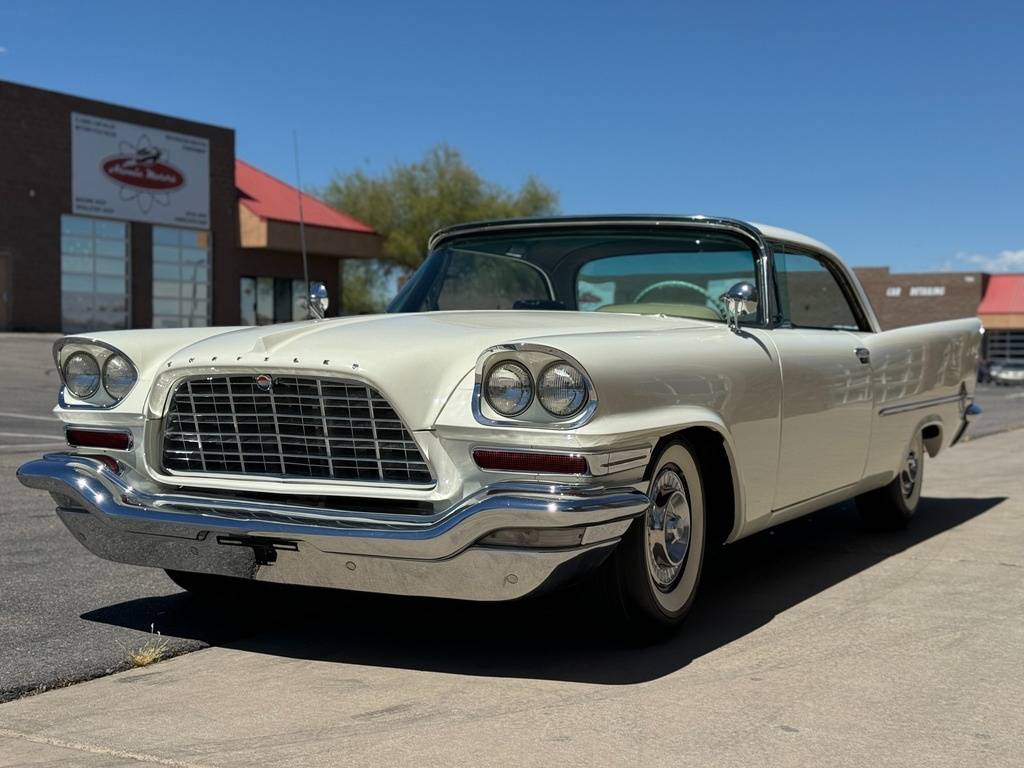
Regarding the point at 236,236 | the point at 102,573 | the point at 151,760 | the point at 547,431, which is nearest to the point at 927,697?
the point at 547,431

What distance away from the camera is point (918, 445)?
272 inches

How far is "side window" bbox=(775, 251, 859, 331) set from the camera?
5.54 m

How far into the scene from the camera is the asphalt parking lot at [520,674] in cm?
314

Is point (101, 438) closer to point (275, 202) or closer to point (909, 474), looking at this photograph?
point (909, 474)

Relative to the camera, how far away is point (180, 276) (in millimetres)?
34500

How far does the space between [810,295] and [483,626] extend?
2462 mm

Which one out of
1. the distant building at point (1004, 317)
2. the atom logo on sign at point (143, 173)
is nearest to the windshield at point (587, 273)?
the atom logo on sign at point (143, 173)

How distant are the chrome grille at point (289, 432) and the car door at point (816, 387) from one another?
70.6 inches

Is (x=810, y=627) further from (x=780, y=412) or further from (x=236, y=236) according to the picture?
(x=236, y=236)

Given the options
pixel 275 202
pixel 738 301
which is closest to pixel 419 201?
pixel 275 202

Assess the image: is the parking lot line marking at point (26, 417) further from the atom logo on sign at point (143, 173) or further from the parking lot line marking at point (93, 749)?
the atom logo on sign at point (143, 173)

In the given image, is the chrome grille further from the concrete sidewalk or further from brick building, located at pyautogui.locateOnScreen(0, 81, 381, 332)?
brick building, located at pyautogui.locateOnScreen(0, 81, 381, 332)

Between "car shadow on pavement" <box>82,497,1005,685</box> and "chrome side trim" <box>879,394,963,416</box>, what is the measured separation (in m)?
0.86

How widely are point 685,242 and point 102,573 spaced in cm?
287
